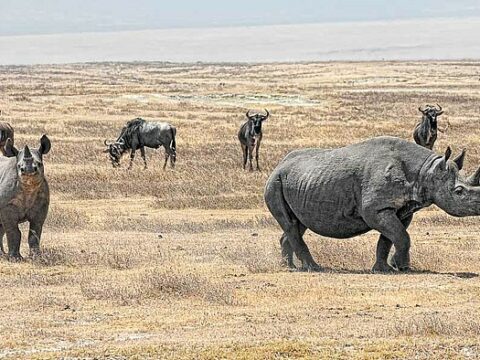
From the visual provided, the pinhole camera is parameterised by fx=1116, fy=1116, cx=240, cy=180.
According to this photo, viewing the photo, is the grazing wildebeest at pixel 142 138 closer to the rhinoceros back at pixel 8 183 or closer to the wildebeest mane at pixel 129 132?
the wildebeest mane at pixel 129 132

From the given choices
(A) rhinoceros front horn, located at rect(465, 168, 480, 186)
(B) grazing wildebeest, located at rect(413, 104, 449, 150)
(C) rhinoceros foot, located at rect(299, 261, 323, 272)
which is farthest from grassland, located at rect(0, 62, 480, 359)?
(B) grazing wildebeest, located at rect(413, 104, 449, 150)

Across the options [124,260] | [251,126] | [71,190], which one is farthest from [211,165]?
[124,260]

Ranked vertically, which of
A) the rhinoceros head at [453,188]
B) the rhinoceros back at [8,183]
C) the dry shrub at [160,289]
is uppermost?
the rhinoceros head at [453,188]

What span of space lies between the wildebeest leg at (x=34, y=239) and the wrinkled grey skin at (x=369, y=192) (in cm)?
346

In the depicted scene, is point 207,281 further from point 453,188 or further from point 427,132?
point 427,132

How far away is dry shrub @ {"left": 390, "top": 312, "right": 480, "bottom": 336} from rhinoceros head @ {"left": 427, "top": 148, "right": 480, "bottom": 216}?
3480 mm

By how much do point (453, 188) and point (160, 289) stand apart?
4225 mm

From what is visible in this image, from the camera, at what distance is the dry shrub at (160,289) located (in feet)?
42.2

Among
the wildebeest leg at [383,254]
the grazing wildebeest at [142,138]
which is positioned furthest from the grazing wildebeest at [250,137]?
the wildebeest leg at [383,254]

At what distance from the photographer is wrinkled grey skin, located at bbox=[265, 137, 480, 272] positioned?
14852 millimetres

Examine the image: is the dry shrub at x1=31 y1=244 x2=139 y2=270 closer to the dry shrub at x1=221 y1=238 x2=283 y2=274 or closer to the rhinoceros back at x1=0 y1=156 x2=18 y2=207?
the rhinoceros back at x1=0 y1=156 x2=18 y2=207

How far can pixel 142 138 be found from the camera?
34781 mm

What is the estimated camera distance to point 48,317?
39.0 ft

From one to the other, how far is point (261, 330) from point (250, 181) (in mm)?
17303
